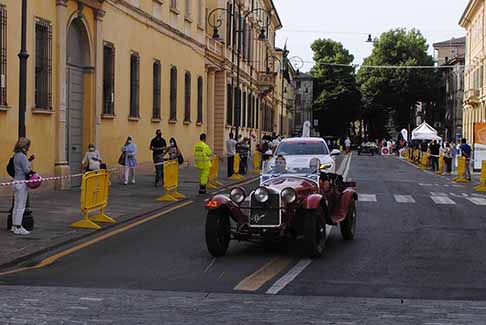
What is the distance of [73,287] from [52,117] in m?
13.4

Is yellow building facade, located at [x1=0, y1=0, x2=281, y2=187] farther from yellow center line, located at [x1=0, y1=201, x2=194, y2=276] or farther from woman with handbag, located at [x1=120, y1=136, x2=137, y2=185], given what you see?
yellow center line, located at [x1=0, y1=201, x2=194, y2=276]

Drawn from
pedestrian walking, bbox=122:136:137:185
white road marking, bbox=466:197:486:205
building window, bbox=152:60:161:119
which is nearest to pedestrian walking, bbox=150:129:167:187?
pedestrian walking, bbox=122:136:137:185

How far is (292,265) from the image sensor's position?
10.3 meters

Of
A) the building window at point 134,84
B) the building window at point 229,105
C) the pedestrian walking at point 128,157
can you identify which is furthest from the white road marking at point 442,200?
the building window at point 229,105

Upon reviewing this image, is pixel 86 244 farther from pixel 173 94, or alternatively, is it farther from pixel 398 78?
pixel 398 78

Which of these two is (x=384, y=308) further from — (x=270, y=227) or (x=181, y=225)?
(x=181, y=225)

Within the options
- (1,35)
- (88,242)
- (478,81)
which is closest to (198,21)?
(1,35)

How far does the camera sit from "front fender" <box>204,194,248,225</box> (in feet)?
36.1

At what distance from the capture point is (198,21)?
1543 inches

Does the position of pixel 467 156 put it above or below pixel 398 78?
below

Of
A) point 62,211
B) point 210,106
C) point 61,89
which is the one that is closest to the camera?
point 62,211

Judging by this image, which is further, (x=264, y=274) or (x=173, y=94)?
(x=173, y=94)

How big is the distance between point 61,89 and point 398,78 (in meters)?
68.4

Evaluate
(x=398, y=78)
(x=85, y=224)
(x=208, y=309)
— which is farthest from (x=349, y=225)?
(x=398, y=78)
